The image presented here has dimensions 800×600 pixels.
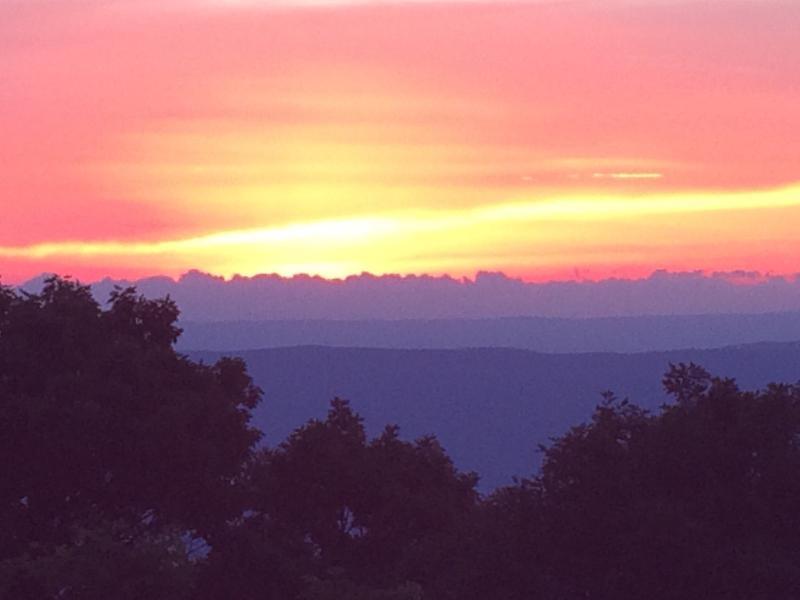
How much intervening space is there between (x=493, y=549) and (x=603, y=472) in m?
3.85

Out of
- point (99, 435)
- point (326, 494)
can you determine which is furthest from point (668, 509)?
point (99, 435)

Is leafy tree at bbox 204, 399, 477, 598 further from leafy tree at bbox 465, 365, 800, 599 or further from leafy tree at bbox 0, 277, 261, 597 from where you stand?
leafy tree at bbox 465, 365, 800, 599

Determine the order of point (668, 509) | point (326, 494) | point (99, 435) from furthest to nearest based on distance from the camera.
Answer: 1. point (326, 494)
2. point (99, 435)
3. point (668, 509)

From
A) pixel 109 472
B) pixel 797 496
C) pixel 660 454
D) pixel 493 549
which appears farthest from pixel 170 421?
pixel 797 496

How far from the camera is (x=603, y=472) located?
155 feet

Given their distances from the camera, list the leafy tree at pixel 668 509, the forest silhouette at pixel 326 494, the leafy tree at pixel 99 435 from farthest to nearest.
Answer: the leafy tree at pixel 99 435
the forest silhouette at pixel 326 494
the leafy tree at pixel 668 509

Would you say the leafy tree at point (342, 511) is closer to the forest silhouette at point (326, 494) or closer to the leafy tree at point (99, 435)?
the forest silhouette at point (326, 494)

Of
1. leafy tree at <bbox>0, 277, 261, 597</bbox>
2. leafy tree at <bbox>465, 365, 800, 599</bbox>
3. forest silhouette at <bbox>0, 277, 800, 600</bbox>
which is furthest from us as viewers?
leafy tree at <bbox>0, 277, 261, 597</bbox>

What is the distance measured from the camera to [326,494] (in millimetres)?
58625

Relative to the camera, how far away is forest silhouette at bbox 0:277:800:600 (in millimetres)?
45531

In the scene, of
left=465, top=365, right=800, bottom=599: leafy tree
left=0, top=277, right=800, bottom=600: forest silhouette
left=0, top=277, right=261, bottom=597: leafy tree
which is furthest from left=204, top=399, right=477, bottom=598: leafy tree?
left=465, top=365, right=800, bottom=599: leafy tree

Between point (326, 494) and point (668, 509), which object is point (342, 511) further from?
point (668, 509)

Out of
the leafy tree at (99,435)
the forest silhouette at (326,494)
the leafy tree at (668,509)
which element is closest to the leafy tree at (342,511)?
the forest silhouette at (326,494)

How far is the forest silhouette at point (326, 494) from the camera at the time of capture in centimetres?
4553
